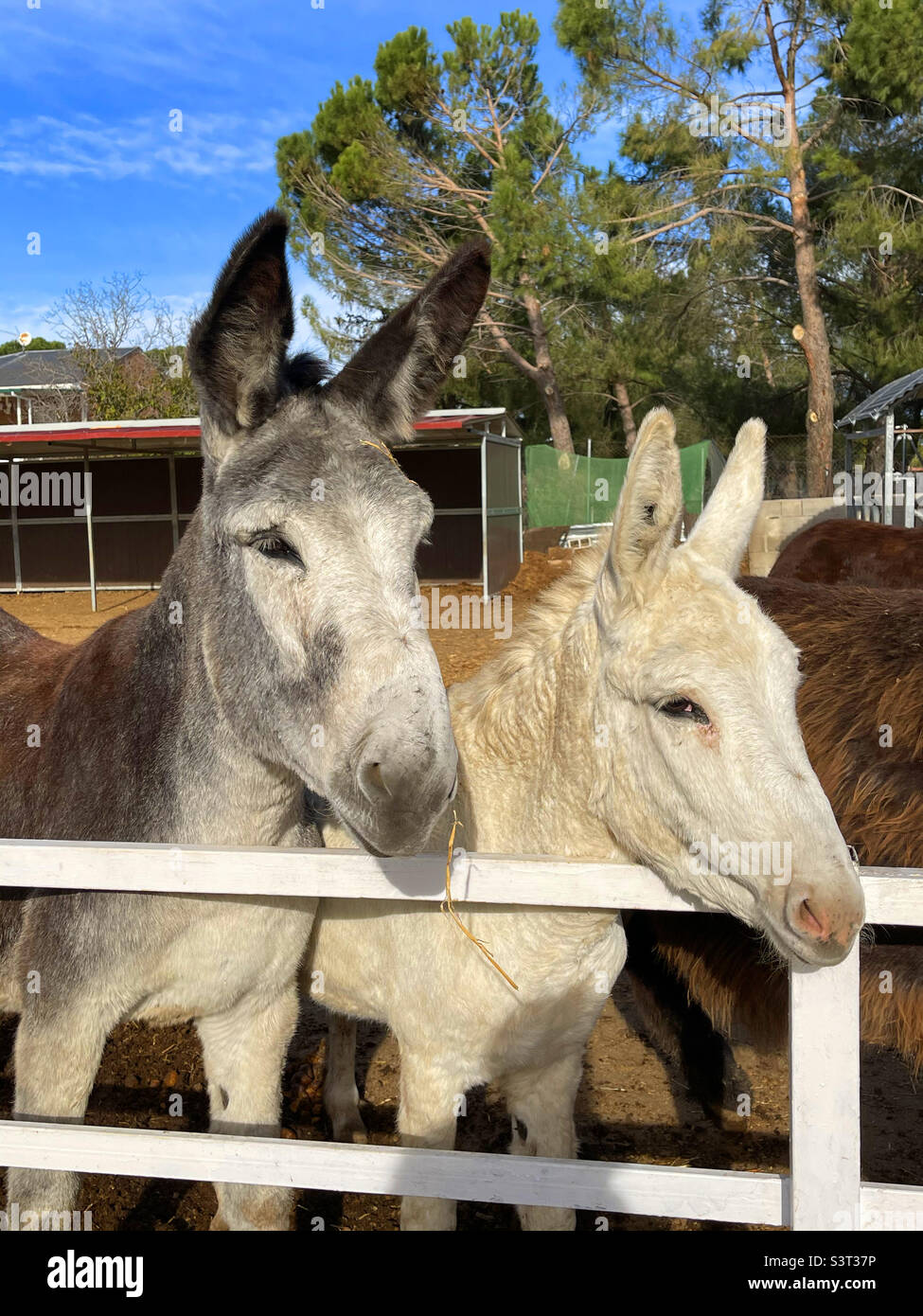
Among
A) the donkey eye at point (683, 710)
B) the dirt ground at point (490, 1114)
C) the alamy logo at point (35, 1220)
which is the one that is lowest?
the dirt ground at point (490, 1114)

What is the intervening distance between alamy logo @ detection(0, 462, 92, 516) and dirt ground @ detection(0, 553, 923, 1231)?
16.6 metres

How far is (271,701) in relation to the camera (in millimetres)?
1976

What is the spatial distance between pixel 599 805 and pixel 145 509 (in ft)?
61.8

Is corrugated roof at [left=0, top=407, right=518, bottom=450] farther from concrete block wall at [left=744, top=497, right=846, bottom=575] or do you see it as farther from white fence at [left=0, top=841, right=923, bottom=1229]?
white fence at [left=0, top=841, right=923, bottom=1229]

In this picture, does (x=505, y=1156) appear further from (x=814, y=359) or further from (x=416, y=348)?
(x=814, y=359)

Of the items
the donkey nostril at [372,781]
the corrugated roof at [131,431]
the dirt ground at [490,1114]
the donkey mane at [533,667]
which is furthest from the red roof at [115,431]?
the donkey nostril at [372,781]

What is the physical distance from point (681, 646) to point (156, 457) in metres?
18.7

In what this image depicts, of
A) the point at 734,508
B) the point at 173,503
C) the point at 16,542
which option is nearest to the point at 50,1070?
Answer: the point at 734,508

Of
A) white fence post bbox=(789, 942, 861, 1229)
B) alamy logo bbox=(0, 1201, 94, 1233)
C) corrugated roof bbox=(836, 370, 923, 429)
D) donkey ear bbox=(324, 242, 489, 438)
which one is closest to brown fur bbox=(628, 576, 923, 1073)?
white fence post bbox=(789, 942, 861, 1229)

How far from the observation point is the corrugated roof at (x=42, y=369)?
106 ft

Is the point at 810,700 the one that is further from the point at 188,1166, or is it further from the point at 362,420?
the point at 188,1166

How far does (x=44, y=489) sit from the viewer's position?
20.8 m
